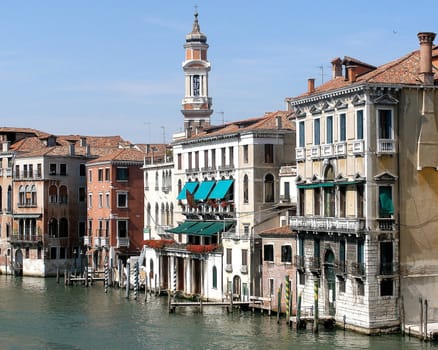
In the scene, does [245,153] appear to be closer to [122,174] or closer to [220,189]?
[220,189]

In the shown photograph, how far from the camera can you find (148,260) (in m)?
53.9

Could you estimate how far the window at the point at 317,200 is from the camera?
38.1m

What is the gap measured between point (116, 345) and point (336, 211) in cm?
915

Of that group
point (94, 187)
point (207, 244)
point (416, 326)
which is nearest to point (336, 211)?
point (416, 326)

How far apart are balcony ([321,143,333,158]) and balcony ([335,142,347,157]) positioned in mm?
441

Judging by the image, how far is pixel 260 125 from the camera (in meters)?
45.9

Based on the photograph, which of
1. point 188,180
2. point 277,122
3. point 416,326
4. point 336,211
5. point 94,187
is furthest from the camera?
point 94,187

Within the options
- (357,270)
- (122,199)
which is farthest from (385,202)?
(122,199)

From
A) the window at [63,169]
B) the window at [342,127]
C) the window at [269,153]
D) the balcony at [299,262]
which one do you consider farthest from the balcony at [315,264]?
the window at [63,169]

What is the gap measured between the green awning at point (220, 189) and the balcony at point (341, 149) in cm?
1114

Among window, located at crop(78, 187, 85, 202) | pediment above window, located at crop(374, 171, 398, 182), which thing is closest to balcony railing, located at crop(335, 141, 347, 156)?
pediment above window, located at crop(374, 171, 398, 182)

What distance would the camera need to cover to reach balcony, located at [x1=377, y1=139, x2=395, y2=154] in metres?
34.4

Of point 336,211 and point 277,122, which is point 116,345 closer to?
point 336,211

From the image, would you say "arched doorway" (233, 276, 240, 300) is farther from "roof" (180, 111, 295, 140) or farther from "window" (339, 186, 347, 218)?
"window" (339, 186, 347, 218)
